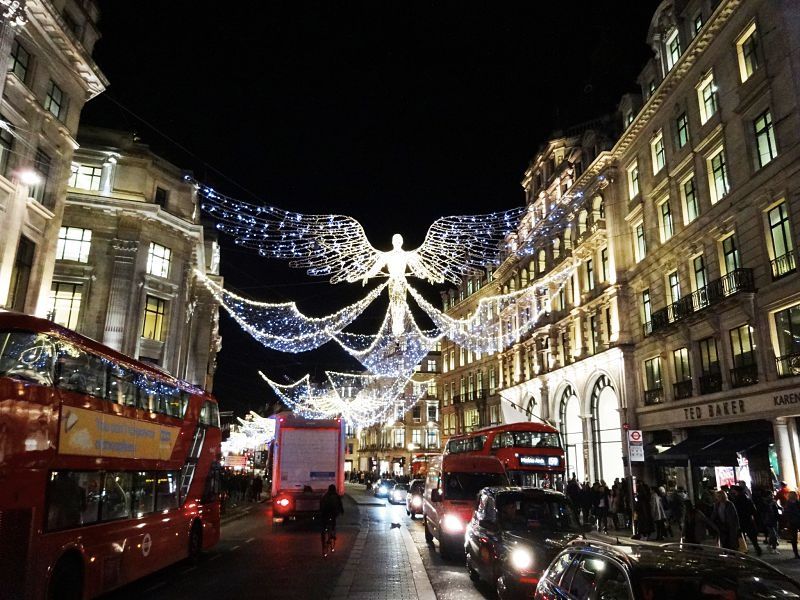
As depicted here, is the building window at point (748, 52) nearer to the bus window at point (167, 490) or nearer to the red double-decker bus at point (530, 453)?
the red double-decker bus at point (530, 453)

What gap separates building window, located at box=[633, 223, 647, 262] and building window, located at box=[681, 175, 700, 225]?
3.82 meters

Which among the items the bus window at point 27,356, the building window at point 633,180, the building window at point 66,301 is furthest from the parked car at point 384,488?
the bus window at point 27,356

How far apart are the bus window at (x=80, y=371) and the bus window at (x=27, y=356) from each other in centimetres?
26

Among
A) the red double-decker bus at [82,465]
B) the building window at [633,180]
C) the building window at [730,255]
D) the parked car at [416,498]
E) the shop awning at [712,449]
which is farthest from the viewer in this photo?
the building window at [633,180]

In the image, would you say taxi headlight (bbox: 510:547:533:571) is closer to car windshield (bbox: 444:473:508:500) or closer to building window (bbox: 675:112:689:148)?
car windshield (bbox: 444:473:508:500)

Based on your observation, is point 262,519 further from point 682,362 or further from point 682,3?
point 682,3

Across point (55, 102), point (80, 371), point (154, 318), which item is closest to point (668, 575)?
point (80, 371)

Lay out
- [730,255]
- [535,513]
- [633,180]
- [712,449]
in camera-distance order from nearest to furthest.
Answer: [535,513], [712,449], [730,255], [633,180]

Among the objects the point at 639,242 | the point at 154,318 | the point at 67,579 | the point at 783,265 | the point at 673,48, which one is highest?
the point at 673,48

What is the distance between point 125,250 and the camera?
29.5m

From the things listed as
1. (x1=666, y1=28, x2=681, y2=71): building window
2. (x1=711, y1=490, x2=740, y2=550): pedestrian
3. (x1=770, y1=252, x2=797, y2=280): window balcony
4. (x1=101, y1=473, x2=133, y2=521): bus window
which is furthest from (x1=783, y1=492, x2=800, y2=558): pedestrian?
(x1=666, y1=28, x2=681, y2=71): building window

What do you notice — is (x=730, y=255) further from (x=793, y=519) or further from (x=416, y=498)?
(x=416, y=498)

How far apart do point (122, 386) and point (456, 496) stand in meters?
9.07

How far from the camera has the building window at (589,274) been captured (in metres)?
35.9
